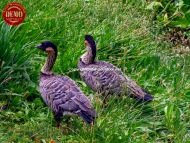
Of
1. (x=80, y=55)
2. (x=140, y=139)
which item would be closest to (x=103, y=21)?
(x=80, y=55)

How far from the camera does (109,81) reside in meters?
6.91

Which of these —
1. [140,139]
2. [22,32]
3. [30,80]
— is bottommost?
[140,139]

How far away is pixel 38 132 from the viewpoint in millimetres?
5961

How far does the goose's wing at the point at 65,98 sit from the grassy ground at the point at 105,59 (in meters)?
A: 0.14

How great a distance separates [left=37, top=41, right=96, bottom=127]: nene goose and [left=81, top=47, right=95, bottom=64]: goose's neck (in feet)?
2.69

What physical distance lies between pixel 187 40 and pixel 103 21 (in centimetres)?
143

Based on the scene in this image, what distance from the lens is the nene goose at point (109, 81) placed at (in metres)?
6.84

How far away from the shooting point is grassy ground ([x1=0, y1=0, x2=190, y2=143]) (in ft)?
19.7

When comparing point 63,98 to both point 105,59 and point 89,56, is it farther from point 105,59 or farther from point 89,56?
point 105,59

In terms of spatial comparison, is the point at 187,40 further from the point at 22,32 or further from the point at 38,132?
the point at 38,132

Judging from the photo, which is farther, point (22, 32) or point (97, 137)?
point (22, 32)
